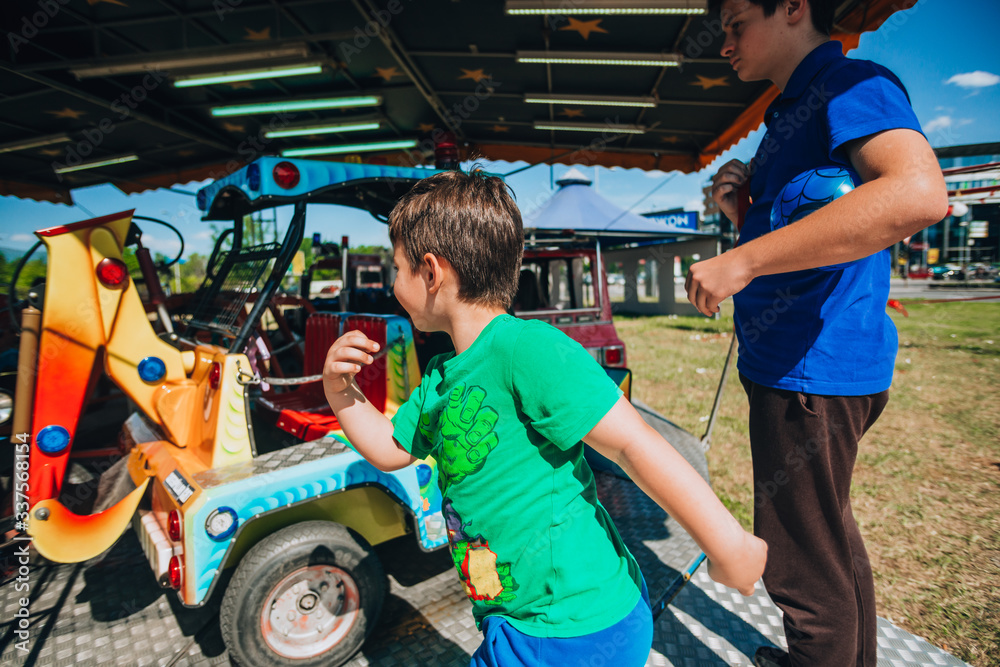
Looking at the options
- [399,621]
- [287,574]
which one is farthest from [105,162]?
[399,621]

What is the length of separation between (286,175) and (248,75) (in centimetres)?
379

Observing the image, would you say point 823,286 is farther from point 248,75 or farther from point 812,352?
point 248,75

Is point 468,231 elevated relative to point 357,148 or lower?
lower

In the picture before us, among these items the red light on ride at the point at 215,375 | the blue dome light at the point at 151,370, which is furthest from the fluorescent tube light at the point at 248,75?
the red light on ride at the point at 215,375

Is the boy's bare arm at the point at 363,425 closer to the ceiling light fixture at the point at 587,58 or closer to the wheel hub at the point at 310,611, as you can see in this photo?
the wheel hub at the point at 310,611

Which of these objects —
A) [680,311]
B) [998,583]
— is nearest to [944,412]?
[998,583]

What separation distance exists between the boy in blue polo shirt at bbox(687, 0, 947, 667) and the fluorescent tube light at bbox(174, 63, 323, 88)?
4883 millimetres

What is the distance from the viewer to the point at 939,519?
285cm

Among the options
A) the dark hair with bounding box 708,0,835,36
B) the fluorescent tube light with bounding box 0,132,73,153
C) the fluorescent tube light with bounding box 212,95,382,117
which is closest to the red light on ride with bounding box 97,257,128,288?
the dark hair with bounding box 708,0,835,36

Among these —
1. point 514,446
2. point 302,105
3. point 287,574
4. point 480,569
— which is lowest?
point 287,574

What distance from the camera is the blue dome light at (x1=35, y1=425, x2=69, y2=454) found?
1945 millimetres

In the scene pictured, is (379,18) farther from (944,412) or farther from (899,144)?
(944,412)

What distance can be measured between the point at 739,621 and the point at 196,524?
216cm

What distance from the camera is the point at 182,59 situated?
4633 mm
